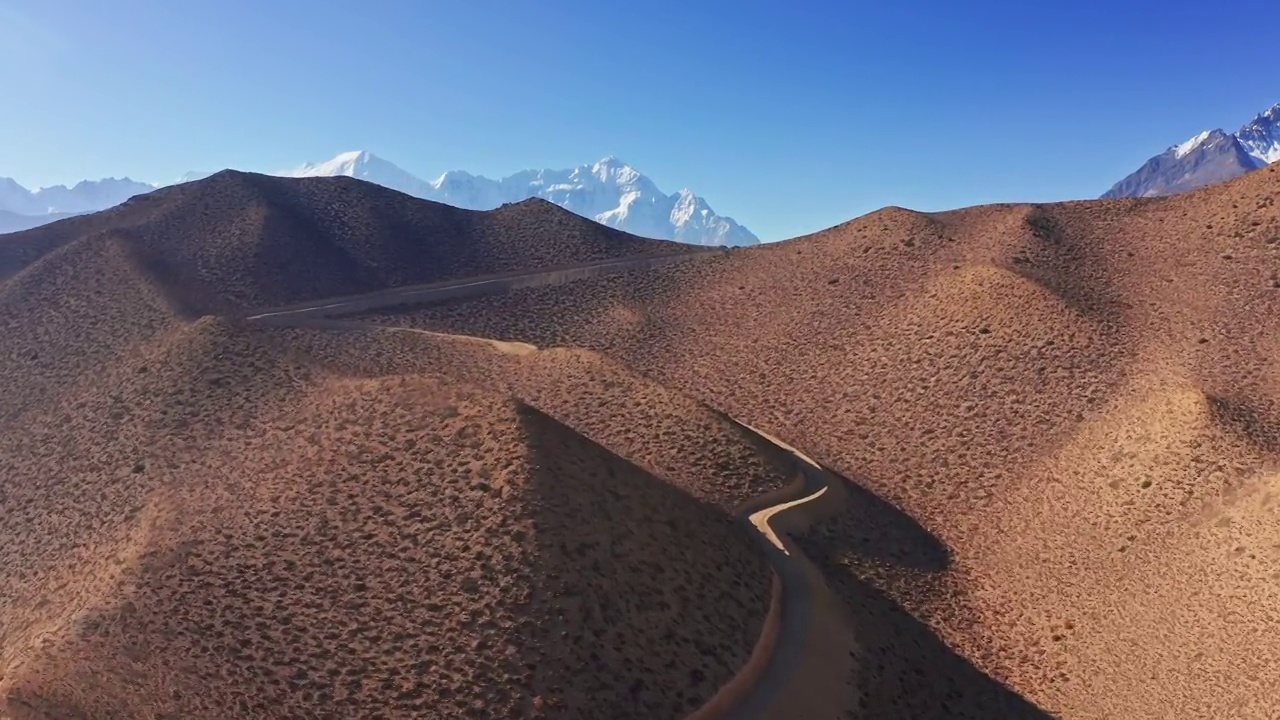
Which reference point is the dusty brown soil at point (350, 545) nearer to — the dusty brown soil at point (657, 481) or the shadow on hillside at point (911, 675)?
the dusty brown soil at point (657, 481)

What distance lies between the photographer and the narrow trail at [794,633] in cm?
1989

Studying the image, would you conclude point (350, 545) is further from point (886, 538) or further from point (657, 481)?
point (886, 538)

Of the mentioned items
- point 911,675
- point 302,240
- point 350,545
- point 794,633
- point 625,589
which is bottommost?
point 911,675

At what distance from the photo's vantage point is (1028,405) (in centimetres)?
3900

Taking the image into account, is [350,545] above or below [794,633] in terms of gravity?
above

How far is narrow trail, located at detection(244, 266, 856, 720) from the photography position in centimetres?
1989

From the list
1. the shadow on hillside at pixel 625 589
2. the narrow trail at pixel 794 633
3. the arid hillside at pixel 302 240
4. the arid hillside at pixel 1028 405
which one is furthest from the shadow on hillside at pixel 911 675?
the arid hillside at pixel 302 240

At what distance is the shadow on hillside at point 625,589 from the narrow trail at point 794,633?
50 centimetres

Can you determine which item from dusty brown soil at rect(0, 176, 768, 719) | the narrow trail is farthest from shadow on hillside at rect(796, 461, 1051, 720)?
dusty brown soil at rect(0, 176, 768, 719)

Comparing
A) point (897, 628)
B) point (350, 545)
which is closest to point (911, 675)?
point (897, 628)

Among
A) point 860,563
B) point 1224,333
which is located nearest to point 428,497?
point 860,563

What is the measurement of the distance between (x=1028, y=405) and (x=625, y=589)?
26.3m

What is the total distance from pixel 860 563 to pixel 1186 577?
32.8 ft

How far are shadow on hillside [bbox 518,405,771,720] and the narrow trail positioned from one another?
0.50 meters
